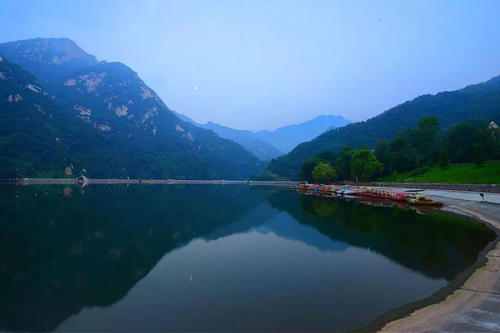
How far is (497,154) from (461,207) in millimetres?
37653

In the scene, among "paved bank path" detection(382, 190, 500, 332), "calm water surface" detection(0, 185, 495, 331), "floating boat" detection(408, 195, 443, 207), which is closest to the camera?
"paved bank path" detection(382, 190, 500, 332)

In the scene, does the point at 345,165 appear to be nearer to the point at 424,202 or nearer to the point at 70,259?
the point at 424,202

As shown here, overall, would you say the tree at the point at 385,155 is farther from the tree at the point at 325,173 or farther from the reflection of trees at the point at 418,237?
the reflection of trees at the point at 418,237

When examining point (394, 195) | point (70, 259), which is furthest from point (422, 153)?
point (70, 259)

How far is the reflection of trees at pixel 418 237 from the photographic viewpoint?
16844mm

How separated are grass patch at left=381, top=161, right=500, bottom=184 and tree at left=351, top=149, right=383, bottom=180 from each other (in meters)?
6.81

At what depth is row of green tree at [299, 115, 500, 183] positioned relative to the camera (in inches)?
A: 2970

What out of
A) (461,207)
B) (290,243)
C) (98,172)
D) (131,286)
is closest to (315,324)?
(131,286)

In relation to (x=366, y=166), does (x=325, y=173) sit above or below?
below

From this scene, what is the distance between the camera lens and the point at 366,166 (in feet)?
316

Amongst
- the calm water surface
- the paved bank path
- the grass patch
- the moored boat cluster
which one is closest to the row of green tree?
the grass patch

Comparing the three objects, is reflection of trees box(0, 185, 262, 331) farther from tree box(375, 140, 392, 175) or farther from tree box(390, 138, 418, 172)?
tree box(375, 140, 392, 175)

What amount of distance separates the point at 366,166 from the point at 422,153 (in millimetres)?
26687

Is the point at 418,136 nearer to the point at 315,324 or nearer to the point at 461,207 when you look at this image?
the point at 461,207
